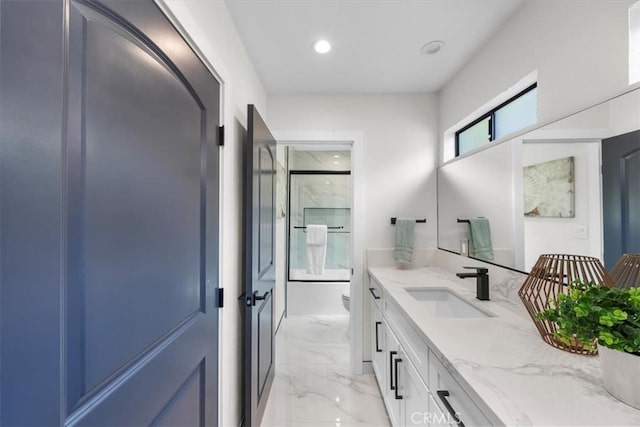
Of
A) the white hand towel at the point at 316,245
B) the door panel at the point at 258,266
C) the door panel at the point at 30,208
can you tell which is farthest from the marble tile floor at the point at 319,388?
the door panel at the point at 30,208

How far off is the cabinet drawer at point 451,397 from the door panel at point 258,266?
37.7 inches

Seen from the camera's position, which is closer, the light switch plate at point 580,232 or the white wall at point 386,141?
the light switch plate at point 580,232

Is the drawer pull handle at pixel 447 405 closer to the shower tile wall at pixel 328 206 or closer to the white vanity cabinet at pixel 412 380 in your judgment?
the white vanity cabinet at pixel 412 380

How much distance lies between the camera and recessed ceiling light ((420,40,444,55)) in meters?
1.77

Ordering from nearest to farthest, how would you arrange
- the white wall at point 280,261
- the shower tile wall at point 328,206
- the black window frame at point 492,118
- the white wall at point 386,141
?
the black window frame at point 492,118 → the white wall at point 386,141 → the white wall at point 280,261 → the shower tile wall at point 328,206

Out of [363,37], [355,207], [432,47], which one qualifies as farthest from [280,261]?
[432,47]

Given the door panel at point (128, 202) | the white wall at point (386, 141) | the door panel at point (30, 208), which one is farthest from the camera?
the white wall at point (386, 141)

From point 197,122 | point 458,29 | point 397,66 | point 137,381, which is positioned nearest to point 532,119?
point 458,29

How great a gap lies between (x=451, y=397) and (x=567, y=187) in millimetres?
1012

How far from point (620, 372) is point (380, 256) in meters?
1.78

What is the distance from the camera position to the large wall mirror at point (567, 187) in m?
0.98

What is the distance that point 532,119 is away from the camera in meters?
1.58

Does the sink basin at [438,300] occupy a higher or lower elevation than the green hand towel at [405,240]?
lower

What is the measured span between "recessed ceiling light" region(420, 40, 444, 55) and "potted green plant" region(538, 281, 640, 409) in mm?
1654
